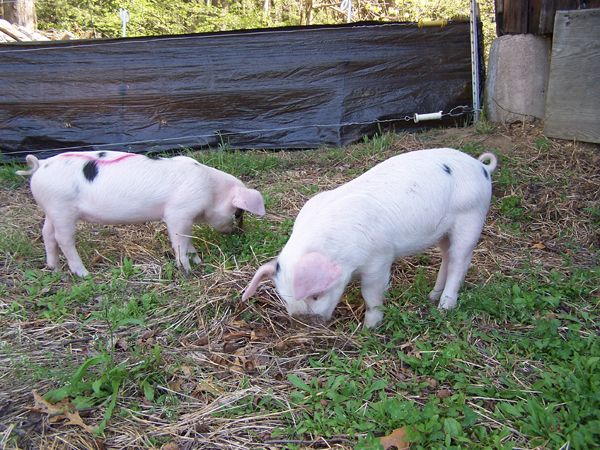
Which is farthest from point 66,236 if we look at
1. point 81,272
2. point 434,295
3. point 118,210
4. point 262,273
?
point 434,295

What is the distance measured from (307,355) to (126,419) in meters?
0.96

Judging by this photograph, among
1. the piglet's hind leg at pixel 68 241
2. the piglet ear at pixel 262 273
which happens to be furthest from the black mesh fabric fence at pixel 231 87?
the piglet ear at pixel 262 273

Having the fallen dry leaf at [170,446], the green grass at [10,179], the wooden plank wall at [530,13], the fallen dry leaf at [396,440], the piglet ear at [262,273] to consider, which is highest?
the wooden plank wall at [530,13]

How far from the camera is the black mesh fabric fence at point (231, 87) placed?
22.5 ft

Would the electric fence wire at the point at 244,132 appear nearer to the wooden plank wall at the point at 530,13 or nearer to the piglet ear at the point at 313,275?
the wooden plank wall at the point at 530,13

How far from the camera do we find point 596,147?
6.05m

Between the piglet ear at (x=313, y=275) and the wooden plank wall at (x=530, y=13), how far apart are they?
5.03 m

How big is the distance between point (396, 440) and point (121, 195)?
268 centimetres

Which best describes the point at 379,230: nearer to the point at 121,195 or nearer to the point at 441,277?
the point at 441,277

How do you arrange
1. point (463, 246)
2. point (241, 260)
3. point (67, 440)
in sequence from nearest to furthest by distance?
point (67, 440) → point (463, 246) → point (241, 260)

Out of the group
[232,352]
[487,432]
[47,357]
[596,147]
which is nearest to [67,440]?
[47,357]

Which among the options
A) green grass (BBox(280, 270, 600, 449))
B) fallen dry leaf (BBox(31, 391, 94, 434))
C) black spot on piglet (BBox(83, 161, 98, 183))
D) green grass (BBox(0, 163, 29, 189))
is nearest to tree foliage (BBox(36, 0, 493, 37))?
green grass (BBox(0, 163, 29, 189))

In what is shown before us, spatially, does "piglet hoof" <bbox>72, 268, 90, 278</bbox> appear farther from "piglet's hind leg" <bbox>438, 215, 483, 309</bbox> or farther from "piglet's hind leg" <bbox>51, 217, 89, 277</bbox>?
"piglet's hind leg" <bbox>438, 215, 483, 309</bbox>

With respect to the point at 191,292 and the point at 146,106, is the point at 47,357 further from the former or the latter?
the point at 146,106
